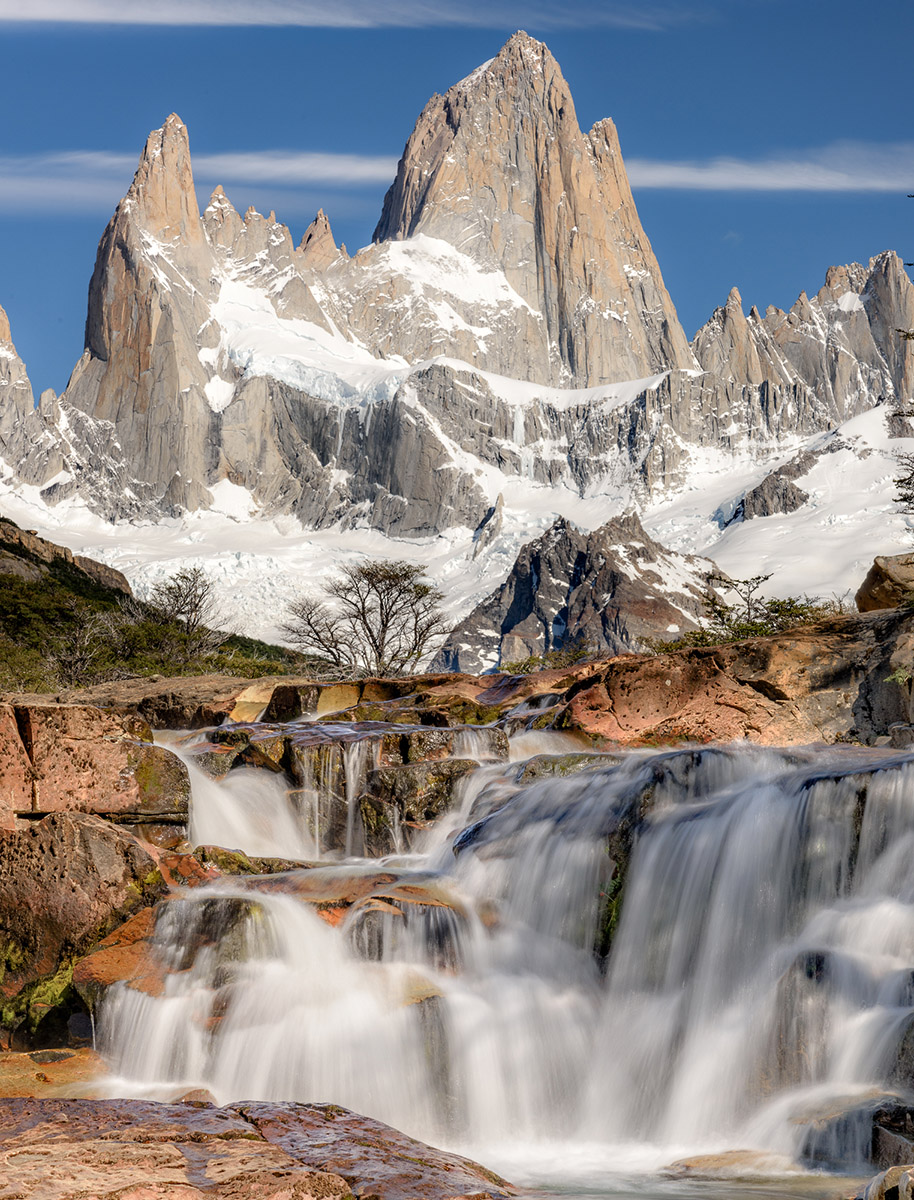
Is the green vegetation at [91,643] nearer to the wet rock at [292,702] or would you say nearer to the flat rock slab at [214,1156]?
the wet rock at [292,702]

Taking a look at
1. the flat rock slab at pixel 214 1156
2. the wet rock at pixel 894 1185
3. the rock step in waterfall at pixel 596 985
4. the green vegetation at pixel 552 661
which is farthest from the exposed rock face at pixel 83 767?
the green vegetation at pixel 552 661

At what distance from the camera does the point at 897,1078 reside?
28.5ft

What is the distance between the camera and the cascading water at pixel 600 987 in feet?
31.7

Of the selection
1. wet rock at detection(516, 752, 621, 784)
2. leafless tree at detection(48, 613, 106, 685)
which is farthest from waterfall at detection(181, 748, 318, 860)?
leafless tree at detection(48, 613, 106, 685)

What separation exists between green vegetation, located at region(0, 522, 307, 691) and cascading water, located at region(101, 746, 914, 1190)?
32164 millimetres

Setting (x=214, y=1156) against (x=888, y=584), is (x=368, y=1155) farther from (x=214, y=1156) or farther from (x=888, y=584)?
(x=888, y=584)

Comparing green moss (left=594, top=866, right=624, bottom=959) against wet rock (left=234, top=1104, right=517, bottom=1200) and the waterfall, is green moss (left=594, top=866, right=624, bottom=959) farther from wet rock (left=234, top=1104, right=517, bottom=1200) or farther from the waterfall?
the waterfall

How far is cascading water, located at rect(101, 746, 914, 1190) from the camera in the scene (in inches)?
381

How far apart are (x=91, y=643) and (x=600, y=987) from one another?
154 feet

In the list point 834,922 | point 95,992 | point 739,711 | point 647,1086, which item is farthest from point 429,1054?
point 739,711

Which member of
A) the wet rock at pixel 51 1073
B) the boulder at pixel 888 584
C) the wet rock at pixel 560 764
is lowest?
the wet rock at pixel 51 1073

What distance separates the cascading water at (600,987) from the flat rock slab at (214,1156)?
9.92ft

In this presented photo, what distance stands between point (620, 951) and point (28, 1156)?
7.60 meters

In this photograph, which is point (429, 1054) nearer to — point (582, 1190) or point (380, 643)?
point (582, 1190)
